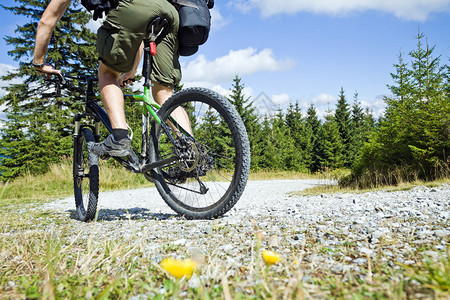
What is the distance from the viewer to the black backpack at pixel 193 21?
244 centimetres

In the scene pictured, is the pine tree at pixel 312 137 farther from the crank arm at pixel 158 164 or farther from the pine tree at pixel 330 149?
the crank arm at pixel 158 164

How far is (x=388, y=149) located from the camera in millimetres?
10453

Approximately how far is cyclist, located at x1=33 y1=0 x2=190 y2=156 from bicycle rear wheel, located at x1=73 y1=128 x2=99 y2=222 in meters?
0.29

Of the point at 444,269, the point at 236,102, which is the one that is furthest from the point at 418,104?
the point at 236,102

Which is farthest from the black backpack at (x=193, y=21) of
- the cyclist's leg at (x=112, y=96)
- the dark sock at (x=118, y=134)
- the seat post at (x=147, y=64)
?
the dark sock at (x=118, y=134)

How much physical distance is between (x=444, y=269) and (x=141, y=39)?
2.23 metres

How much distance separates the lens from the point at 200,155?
223 centimetres

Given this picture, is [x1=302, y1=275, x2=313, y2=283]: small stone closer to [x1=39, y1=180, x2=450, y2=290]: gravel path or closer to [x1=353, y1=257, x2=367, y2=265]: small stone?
[x1=39, y1=180, x2=450, y2=290]: gravel path

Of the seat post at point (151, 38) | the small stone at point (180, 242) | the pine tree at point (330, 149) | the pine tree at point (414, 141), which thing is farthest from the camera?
the pine tree at point (330, 149)

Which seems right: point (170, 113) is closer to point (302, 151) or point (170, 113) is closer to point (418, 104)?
point (418, 104)

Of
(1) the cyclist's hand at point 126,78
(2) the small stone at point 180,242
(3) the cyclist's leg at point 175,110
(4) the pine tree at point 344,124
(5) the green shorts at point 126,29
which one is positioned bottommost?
(2) the small stone at point 180,242

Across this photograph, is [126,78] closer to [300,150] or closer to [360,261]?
[360,261]

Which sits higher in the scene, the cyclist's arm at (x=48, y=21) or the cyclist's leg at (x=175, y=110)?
the cyclist's arm at (x=48, y=21)

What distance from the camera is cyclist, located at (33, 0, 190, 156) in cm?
214
